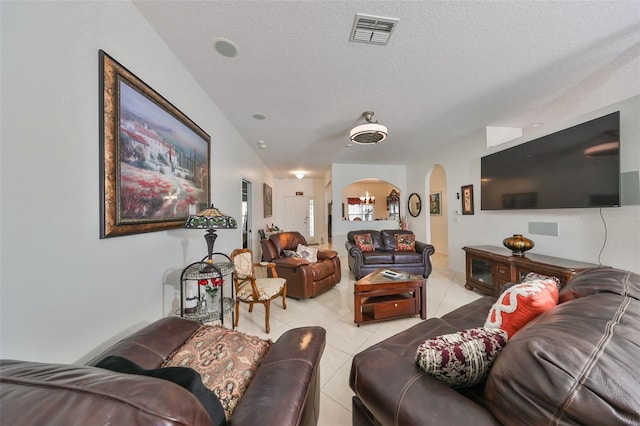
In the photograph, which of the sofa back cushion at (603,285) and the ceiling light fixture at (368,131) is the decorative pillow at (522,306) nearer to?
the sofa back cushion at (603,285)

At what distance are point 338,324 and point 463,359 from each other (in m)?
1.73

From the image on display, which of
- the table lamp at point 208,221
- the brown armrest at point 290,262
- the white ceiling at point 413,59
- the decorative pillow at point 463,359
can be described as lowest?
the brown armrest at point 290,262

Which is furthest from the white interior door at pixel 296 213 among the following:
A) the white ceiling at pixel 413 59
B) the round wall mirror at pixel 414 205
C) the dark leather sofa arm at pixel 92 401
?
the dark leather sofa arm at pixel 92 401

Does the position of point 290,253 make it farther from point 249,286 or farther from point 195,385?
point 195,385

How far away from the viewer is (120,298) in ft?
4.22

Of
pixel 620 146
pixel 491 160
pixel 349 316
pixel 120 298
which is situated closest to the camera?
pixel 120 298

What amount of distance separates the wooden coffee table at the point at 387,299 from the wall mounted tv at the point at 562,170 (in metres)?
1.95

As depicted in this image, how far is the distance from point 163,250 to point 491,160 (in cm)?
439

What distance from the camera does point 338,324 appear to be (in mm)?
2336

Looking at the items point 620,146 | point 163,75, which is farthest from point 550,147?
point 163,75

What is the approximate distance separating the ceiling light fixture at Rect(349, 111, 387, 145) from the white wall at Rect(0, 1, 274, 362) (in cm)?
210

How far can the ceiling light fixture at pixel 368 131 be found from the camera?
8.52 feet

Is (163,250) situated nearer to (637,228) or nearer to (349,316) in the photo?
(349,316)

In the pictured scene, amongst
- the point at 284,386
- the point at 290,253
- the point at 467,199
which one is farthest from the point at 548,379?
the point at 467,199
